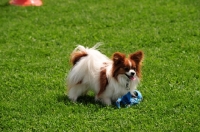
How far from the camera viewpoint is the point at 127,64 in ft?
18.7

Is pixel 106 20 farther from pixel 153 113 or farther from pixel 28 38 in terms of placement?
pixel 153 113

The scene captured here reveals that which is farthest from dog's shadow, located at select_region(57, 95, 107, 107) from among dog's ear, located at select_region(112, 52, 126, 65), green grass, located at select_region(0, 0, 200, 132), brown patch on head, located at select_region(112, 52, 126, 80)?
dog's ear, located at select_region(112, 52, 126, 65)

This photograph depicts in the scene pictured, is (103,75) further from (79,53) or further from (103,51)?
(103,51)

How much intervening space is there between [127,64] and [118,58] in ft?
0.50

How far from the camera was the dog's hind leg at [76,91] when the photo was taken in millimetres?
6168

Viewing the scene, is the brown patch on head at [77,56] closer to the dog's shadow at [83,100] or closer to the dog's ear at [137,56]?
the dog's shadow at [83,100]

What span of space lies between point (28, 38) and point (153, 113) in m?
4.25

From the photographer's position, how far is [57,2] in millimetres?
11984

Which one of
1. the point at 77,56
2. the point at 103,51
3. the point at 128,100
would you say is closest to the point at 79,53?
the point at 77,56

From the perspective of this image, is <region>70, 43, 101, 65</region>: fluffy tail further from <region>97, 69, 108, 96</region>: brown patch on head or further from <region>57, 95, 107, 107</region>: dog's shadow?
<region>57, 95, 107, 107</region>: dog's shadow

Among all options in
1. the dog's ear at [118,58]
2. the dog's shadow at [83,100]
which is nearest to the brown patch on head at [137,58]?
the dog's ear at [118,58]

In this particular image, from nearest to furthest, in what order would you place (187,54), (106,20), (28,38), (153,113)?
(153,113) < (187,54) < (28,38) < (106,20)

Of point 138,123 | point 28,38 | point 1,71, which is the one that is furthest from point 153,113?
point 28,38

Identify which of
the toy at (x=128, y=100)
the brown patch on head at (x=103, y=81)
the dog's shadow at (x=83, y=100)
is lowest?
the dog's shadow at (x=83, y=100)
